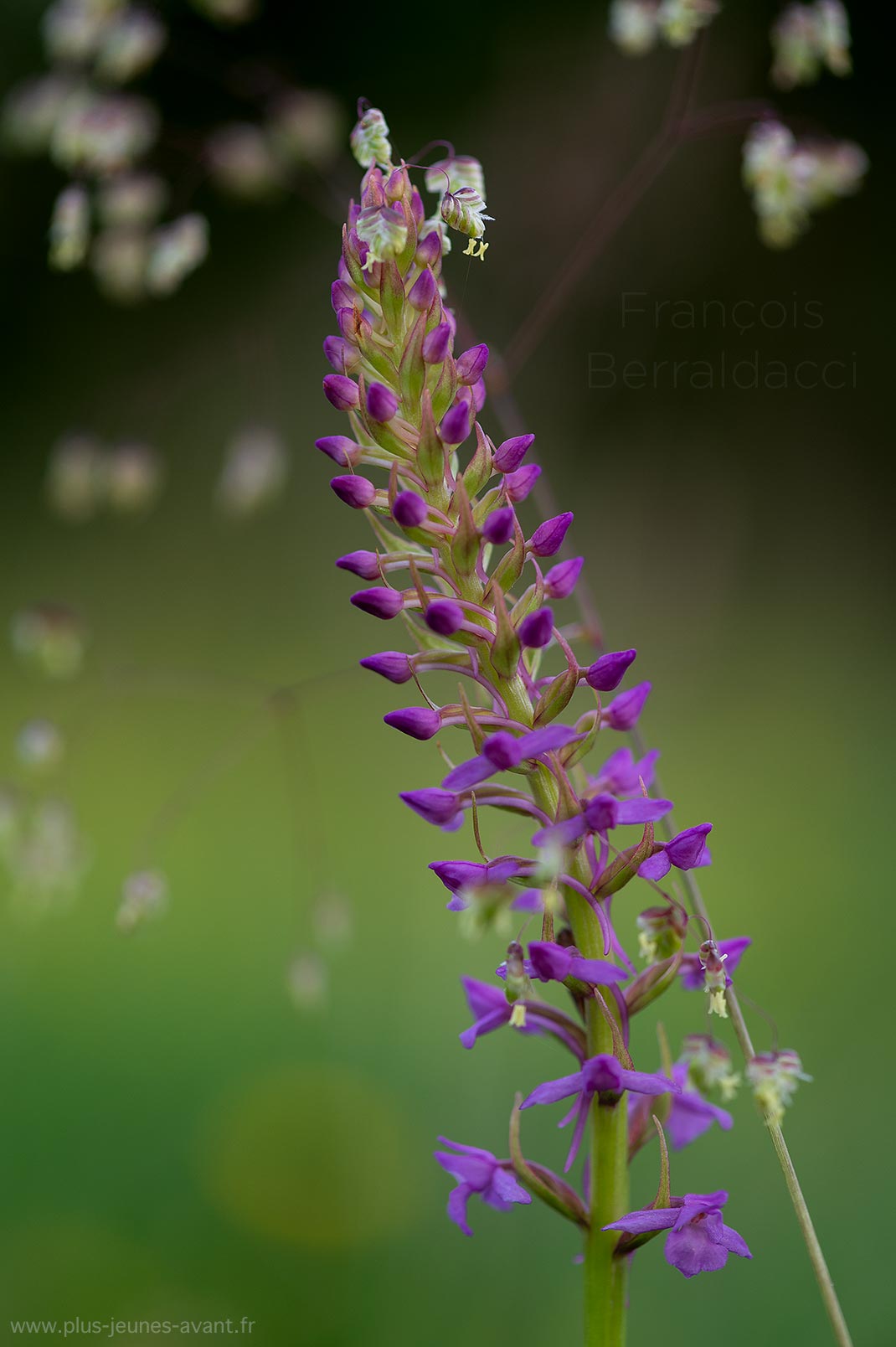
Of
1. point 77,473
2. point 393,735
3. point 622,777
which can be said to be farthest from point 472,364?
point 393,735

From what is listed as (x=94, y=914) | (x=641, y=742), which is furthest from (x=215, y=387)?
(x=641, y=742)

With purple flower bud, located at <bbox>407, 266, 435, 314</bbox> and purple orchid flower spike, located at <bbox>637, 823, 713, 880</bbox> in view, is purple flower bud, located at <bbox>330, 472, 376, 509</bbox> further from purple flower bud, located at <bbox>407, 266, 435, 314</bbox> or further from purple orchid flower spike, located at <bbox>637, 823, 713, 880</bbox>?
purple orchid flower spike, located at <bbox>637, 823, 713, 880</bbox>

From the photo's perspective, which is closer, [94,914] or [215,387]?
[94,914]

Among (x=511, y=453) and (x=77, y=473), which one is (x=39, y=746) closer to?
(x=77, y=473)

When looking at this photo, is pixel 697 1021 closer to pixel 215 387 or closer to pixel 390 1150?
pixel 390 1150

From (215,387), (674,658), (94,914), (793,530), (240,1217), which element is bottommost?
(240,1217)

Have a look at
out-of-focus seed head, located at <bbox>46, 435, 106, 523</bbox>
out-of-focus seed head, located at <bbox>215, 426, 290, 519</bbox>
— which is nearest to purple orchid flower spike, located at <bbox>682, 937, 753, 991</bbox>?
out-of-focus seed head, located at <bbox>215, 426, 290, 519</bbox>
